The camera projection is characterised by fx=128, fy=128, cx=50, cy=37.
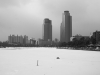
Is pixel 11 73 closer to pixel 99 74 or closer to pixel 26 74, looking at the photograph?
pixel 26 74

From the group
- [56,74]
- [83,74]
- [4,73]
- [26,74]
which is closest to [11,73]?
[4,73]

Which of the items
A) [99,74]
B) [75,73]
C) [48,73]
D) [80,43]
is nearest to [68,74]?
[75,73]

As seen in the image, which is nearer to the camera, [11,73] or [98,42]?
[11,73]

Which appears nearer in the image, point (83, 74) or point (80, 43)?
point (83, 74)

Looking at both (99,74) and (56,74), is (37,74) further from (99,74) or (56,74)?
(99,74)

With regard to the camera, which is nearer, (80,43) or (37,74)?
(37,74)

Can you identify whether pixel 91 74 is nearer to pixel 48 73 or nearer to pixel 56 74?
pixel 56 74

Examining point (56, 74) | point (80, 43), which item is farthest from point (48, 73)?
point (80, 43)
